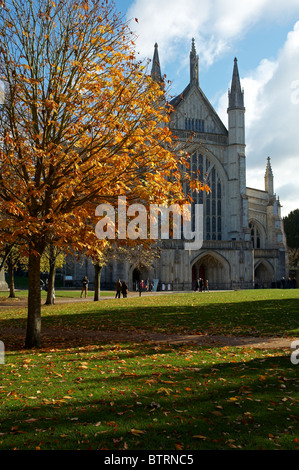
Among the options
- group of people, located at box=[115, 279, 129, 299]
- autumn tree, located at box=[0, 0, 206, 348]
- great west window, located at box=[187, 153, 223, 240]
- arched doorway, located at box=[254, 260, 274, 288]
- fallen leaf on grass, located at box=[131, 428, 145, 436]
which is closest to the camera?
fallen leaf on grass, located at box=[131, 428, 145, 436]

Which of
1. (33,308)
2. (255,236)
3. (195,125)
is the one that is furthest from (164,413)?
(255,236)

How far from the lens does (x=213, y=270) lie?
51.6 meters

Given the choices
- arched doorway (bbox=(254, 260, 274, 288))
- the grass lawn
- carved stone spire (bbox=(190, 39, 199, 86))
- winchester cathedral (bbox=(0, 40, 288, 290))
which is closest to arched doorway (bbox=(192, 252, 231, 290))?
winchester cathedral (bbox=(0, 40, 288, 290))

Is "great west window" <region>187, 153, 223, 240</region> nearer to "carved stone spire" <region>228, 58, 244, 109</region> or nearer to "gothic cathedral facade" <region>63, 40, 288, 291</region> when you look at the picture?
"gothic cathedral facade" <region>63, 40, 288, 291</region>

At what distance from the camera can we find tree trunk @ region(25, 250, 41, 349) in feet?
33.0

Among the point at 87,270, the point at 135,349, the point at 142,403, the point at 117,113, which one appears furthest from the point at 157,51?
the point at 142,403

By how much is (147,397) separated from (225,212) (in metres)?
49.6

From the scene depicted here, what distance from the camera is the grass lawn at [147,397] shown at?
4.35 m

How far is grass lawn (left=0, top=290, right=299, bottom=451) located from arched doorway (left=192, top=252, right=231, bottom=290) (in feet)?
133

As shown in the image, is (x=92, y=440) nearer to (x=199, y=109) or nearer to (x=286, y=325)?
(x=286, y=325)

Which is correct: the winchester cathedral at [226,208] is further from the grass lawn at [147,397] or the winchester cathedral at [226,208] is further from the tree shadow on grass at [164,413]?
the tree shadow on grass at [164,413]

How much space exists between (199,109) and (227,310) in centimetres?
4034

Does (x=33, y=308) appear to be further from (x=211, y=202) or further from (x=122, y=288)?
(x=211, y=202)

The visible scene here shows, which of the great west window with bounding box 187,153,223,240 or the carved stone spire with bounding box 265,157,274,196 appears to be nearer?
the great west window with bounding box 187,153,223,240
